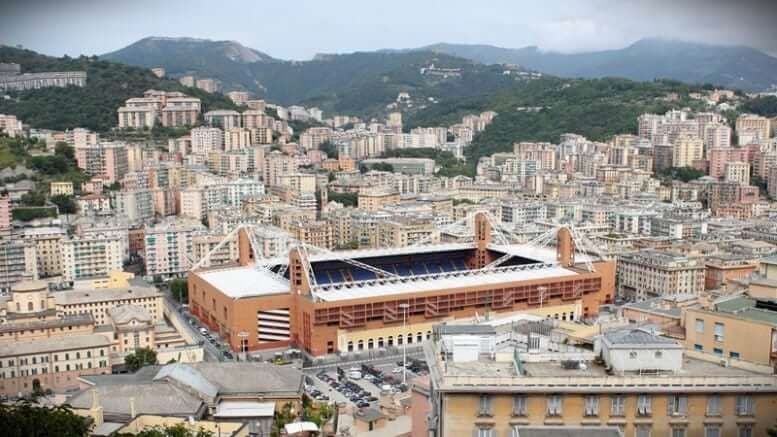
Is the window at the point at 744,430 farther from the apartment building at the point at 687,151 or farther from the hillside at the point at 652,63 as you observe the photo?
the apartment building at the point at 687,151

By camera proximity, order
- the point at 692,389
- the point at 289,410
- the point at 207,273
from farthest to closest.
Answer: the point at 207,273, the point at 289,410, the point at 692,389

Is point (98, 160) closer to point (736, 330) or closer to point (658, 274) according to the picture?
point (658, 274)

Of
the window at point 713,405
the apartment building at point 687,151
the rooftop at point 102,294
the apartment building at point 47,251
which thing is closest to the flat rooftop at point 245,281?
the rooftop at point 102,294

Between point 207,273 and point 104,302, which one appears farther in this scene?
point 207,273

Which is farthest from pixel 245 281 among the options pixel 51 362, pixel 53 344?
pixel 51 362

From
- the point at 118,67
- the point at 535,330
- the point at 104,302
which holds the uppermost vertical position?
the point at 118,67

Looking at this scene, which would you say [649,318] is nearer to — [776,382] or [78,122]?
[776,382]

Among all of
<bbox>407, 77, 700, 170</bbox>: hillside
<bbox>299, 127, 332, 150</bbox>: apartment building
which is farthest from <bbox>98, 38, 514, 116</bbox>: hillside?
<bbox>299, 127, 332, 150</bbox>: apartment building

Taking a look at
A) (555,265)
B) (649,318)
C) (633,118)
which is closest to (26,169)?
(555,265)
